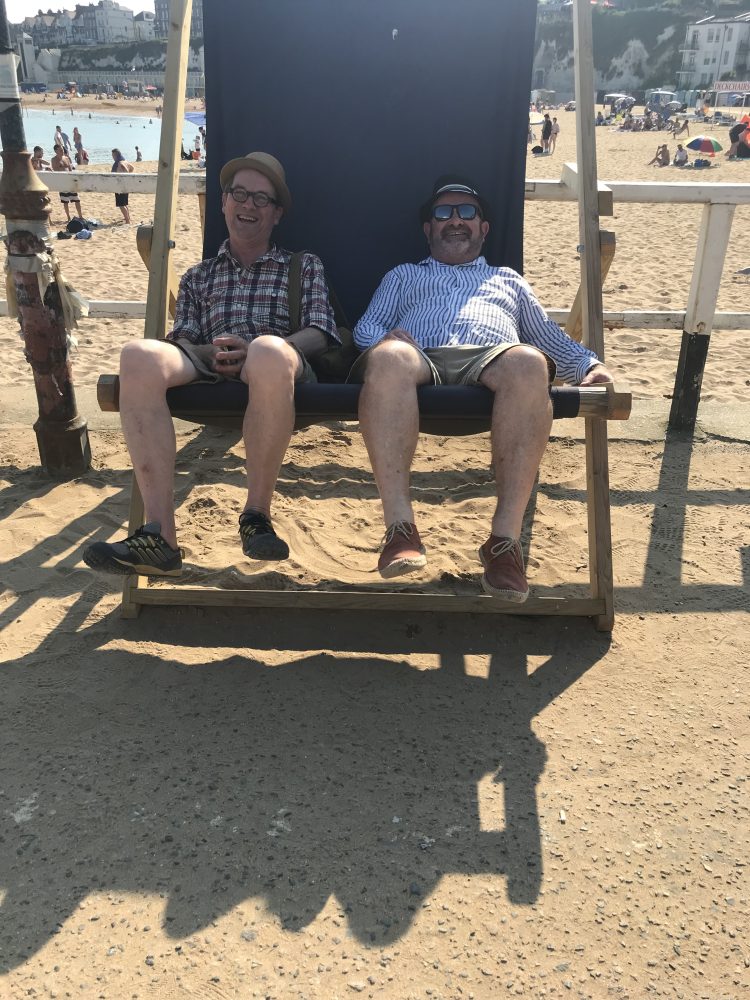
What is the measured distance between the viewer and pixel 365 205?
3.45 m

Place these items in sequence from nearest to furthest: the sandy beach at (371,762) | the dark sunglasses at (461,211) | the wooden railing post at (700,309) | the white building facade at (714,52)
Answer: the sandy beach at (371,762), the dark sunglasses at (461,211), the wooden railing post at (700,309), the white building facade at (714,52)

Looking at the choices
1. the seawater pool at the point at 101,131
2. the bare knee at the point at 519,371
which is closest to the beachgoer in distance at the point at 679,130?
the seawater pool at the point at 101,131

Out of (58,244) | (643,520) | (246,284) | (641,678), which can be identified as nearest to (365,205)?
(246,284)

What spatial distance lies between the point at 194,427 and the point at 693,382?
246 centimetres

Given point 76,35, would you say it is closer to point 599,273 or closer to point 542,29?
point 542,29

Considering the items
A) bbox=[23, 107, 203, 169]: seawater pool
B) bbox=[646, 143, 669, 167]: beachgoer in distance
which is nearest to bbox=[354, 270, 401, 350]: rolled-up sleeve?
bbox=[646, 143, 669, 167]: beachgoer in distance

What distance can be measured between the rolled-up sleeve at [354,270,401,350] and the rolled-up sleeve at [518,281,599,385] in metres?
0.45

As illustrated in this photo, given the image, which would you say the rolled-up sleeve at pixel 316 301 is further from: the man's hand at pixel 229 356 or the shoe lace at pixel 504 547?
the shoe lace at pixel 504 547

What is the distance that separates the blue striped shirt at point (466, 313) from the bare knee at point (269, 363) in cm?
49

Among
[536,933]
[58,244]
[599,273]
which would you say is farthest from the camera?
[58,244]

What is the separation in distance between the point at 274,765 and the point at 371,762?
25cm

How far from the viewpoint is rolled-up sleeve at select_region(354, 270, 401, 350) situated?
287 centimetres

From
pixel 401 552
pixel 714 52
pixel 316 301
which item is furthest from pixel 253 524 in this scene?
pixel 714 52

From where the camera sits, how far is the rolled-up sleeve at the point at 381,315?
2865mm
